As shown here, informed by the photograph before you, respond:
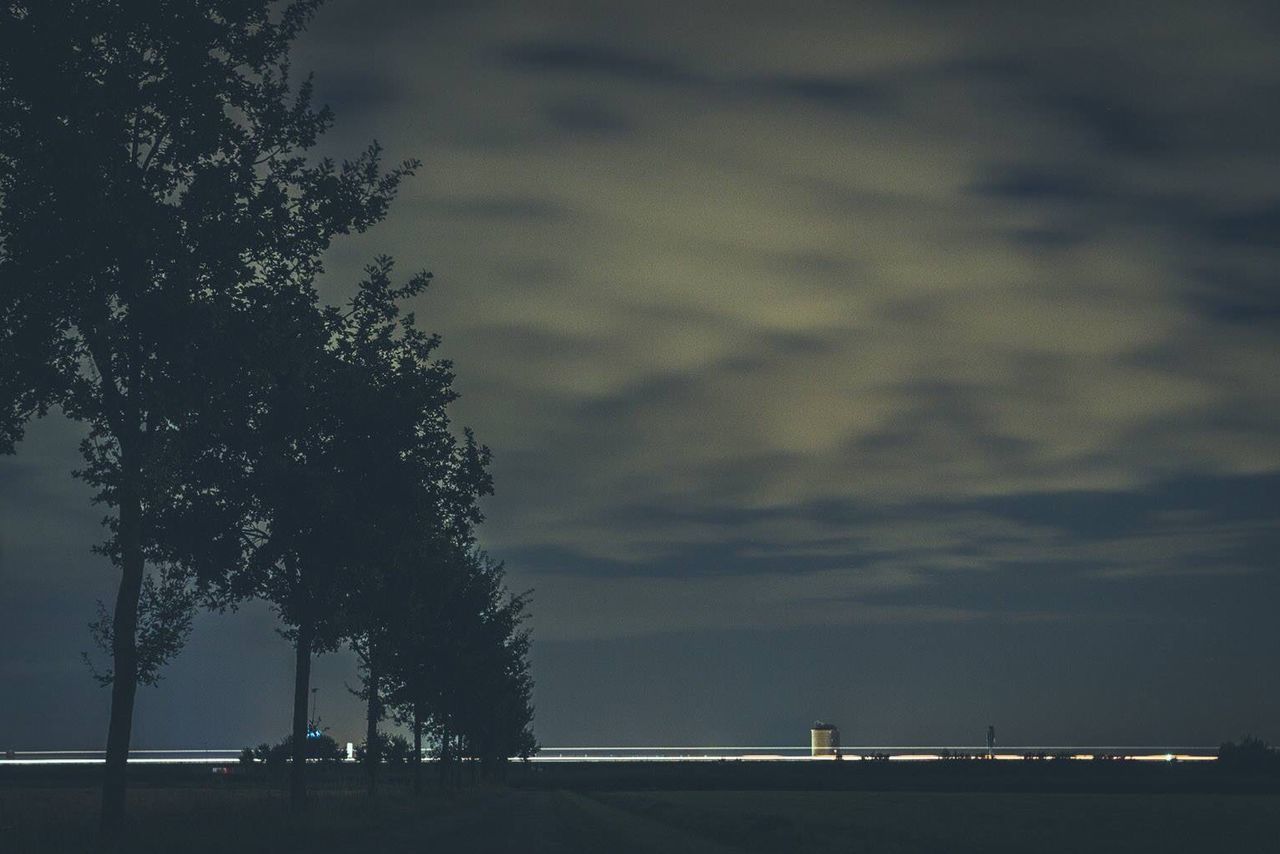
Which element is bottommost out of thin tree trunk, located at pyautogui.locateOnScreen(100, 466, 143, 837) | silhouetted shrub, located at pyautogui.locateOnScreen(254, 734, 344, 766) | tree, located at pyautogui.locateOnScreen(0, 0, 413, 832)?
silhouetted shrub, located at pyautogui.locateOnScreen(254, 734, 344, 766)

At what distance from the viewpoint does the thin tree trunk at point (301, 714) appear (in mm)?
37438

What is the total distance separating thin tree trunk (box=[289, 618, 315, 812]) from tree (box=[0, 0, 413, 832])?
454 inches

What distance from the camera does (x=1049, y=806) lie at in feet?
204

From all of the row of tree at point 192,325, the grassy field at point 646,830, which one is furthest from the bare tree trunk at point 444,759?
the row of tree at point 192,325

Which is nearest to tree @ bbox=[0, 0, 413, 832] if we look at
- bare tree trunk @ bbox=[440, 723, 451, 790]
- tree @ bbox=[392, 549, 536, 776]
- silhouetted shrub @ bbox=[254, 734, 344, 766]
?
tree @ bbox=[392, 549, 536, 776]

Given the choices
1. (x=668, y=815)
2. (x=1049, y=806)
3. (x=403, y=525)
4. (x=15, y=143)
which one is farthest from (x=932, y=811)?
(x=15, y=143)

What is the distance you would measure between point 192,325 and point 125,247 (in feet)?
6.66

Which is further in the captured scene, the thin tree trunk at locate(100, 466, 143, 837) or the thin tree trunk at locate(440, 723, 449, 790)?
the thin tree trunk at locate(440, 723, 449, 790)

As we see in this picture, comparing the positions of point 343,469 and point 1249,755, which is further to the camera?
point 1249,755

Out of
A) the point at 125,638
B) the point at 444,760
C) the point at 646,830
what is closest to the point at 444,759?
the point at 444,760

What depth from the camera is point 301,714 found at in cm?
3928

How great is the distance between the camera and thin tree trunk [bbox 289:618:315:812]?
123 feet

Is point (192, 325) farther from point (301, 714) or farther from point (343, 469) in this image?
point (301, 714)

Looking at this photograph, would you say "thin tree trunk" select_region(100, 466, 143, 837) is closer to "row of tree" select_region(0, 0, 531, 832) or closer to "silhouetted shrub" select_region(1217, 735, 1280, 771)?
"row of tree" select_region(0, 0, 531, 832)
